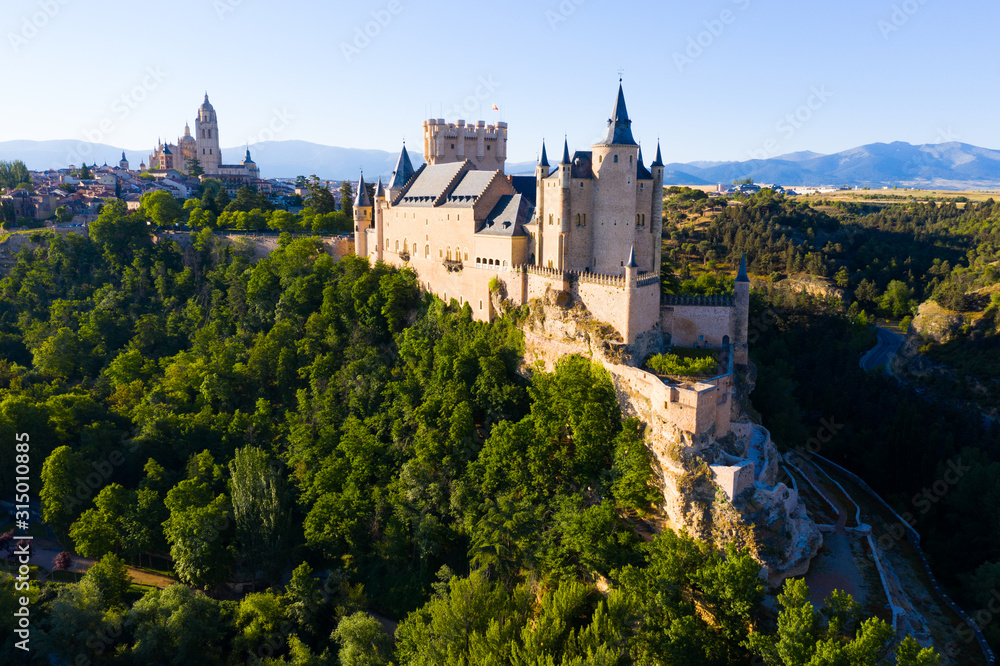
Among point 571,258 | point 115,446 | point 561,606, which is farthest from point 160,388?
point 561,606

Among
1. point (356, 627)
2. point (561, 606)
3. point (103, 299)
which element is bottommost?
point (356, 627)

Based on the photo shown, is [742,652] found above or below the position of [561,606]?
below

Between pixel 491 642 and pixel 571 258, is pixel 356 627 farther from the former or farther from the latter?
pixel 571 258

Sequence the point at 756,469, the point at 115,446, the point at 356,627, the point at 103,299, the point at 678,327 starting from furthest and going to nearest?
the point at 103,299
the point at 115,446
the point at 678,327
the point at 756,469
the point at 356,627

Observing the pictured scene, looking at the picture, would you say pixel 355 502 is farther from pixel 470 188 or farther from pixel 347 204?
pixel 347 204

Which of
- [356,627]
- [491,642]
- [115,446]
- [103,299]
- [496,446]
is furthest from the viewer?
[103,299]

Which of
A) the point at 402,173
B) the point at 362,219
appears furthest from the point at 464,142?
the point at 362,219

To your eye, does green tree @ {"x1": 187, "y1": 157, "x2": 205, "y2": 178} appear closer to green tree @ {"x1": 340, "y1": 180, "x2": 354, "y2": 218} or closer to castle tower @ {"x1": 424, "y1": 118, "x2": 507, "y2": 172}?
green tree @ {"x1": 340, "y1": 180, "x2": 354, "y2": 218}
